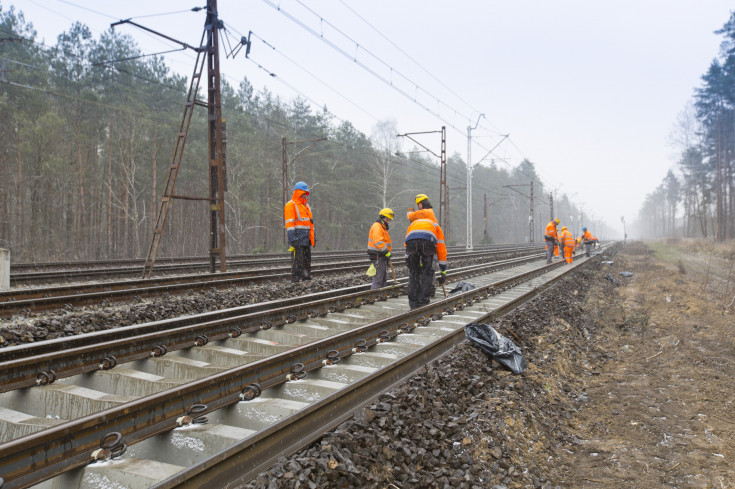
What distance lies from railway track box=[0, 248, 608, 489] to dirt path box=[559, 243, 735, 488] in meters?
1.93

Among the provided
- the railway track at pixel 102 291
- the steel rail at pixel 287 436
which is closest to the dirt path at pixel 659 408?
the steel rail at pixel 287 436

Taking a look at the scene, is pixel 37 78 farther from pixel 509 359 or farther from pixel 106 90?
pixel 509 359

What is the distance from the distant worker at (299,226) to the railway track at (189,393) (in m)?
3.73

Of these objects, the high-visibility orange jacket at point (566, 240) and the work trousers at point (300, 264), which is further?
the high-visibility orange jacket at point (566, 240)

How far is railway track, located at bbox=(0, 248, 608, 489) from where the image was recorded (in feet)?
9.18

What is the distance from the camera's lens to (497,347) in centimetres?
630

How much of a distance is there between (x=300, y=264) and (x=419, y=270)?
3783 millimetres

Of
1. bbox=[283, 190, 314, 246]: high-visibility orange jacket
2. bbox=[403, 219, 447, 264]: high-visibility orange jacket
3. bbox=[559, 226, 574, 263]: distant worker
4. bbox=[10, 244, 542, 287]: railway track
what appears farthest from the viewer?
bbox=[559, 226, 574, 263]: distant worker

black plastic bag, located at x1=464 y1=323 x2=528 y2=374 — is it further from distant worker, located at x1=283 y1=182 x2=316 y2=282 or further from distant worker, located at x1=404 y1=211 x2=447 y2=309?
distant worker, located at x1=283 y1=182 x2=316 y2=282

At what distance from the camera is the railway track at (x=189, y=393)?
2797 mm

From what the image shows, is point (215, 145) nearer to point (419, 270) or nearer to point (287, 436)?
point (419, 270)

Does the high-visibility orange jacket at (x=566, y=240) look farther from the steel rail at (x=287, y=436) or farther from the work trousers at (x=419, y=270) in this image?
the steel rail at (x=287, y=436)

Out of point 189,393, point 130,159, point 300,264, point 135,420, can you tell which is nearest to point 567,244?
point 300,264

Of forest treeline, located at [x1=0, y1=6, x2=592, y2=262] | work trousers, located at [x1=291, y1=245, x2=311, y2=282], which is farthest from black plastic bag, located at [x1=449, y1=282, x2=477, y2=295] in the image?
forest treeline, located at [x1=0, y1=6, x2=592, y2=262]
